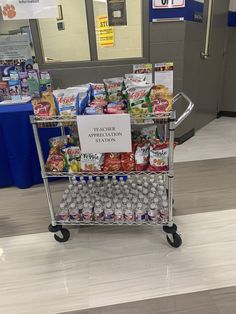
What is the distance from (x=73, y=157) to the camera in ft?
4.92

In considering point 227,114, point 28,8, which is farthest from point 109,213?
point 227,114

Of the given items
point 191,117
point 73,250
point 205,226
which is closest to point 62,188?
point 73,250

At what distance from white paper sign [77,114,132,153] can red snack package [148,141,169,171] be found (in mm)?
139

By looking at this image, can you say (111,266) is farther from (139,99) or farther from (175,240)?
(139,99)

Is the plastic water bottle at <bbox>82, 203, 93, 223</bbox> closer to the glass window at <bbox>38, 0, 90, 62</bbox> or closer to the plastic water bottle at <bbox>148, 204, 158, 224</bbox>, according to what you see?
the plastic water bottle at <bbox>148, 204, 158, 224</bbox>

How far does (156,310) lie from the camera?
1.28 metres

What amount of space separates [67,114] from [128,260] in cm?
92

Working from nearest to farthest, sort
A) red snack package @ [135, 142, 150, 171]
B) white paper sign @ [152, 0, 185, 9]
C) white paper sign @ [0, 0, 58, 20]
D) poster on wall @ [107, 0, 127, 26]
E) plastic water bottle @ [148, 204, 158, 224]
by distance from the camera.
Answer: red snack package @ [135, 142, 150, 171] → plastic water bottle @ [148, 204, 158, 224] → white paper sign @ [0, 0, 58, 20] → white paper sign @ [152, 0, 185, 9] → poster on wall @ [107, 0, 127, 26]

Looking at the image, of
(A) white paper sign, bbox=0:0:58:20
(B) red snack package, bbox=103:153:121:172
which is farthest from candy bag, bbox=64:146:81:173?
(A) white paper sign, bbox=0:0:58:20

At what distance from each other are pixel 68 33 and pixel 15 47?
168 centimetres

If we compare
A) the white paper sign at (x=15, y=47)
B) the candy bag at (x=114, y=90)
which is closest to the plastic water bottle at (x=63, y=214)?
the candy bag at (x=114, y=90)

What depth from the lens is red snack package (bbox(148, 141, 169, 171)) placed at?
1422 millimetres

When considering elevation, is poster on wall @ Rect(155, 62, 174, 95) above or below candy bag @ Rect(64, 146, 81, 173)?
above

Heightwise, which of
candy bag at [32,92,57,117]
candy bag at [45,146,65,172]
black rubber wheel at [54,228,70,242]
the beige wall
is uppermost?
the beige wall
